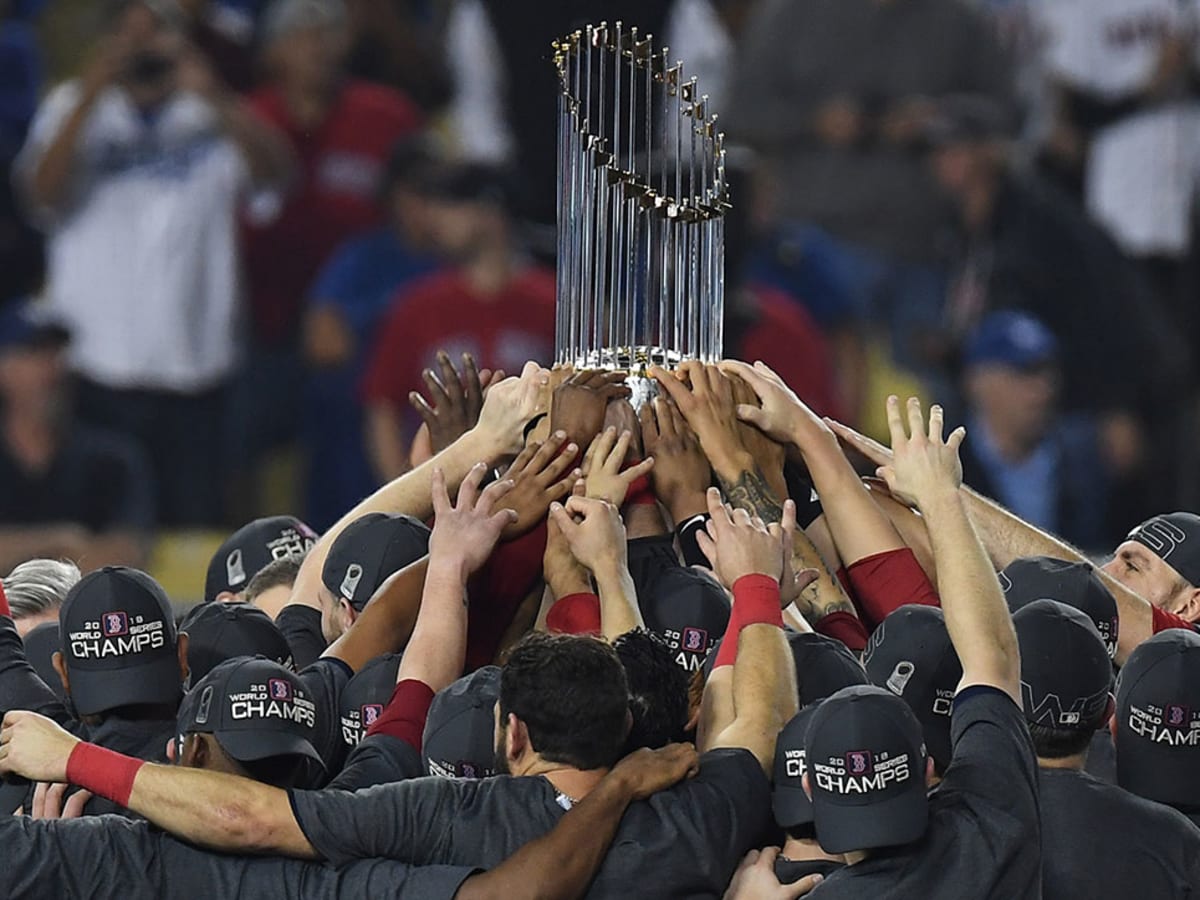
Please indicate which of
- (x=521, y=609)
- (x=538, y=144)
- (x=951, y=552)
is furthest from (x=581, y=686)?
(x=538, y=144)

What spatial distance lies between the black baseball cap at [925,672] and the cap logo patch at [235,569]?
243 cm

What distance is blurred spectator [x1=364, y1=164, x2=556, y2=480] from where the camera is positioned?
12.9m

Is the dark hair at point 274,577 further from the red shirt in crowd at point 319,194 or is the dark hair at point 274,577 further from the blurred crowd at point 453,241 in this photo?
the red shirt in crowd at point 319,194

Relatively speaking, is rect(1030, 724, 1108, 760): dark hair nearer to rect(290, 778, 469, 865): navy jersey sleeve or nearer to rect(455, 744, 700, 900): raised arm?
rect(455, 744, 700, 900): raised arm

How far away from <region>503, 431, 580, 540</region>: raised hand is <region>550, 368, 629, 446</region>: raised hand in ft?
0.19

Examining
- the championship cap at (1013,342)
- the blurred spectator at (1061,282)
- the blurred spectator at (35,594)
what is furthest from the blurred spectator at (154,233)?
the blurred spectator at (35,594)

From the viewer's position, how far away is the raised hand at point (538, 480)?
561 cm

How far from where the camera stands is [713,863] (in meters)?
4.50

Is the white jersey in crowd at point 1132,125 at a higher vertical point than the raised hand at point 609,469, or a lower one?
higher

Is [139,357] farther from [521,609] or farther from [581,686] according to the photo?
[581,686]

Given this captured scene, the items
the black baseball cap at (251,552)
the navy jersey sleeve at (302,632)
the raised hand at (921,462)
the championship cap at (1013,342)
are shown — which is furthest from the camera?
the championship cap at (1013,342)

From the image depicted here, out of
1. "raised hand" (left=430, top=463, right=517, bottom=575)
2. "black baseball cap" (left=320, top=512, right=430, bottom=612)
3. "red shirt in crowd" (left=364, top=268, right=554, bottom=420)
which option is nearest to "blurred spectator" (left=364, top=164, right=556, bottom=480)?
"red shirt in crowd" (left=364, top=268, right=554, bottom=420)

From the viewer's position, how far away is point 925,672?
503cm

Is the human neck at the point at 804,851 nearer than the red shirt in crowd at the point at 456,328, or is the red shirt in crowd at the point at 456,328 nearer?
the human neck at the point at 804,851
